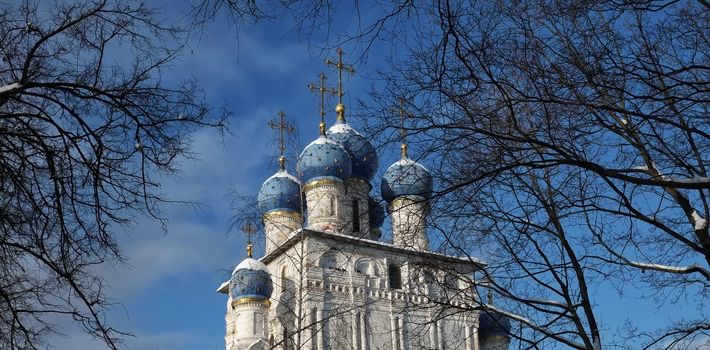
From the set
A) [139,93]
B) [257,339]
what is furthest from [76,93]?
[257,339]

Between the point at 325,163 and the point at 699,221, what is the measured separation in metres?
19.0

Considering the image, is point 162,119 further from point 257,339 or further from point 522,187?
point 257,339

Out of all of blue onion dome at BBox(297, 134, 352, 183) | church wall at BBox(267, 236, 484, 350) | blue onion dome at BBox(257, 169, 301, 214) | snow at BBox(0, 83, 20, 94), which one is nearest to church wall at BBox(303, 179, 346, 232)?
blue onion dome at BBox(297, 134, 352, 183)

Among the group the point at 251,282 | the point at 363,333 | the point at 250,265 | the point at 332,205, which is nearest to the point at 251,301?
the point at 251,282

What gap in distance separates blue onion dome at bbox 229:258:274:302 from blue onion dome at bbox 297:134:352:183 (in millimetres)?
3637

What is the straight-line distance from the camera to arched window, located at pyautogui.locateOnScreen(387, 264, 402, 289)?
2533 centimetres

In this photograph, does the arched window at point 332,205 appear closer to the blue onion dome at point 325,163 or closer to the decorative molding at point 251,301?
the blue onion dome at point 325,163

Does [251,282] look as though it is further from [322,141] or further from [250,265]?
[322,141]

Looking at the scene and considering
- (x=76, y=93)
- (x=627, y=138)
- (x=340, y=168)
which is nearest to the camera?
(x=76, y=93)

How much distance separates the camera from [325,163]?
2598 centimetres

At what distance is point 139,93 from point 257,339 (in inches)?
711

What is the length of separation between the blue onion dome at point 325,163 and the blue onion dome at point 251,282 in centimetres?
364

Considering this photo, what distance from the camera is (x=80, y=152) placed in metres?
5.50

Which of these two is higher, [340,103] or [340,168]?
[340,103]
